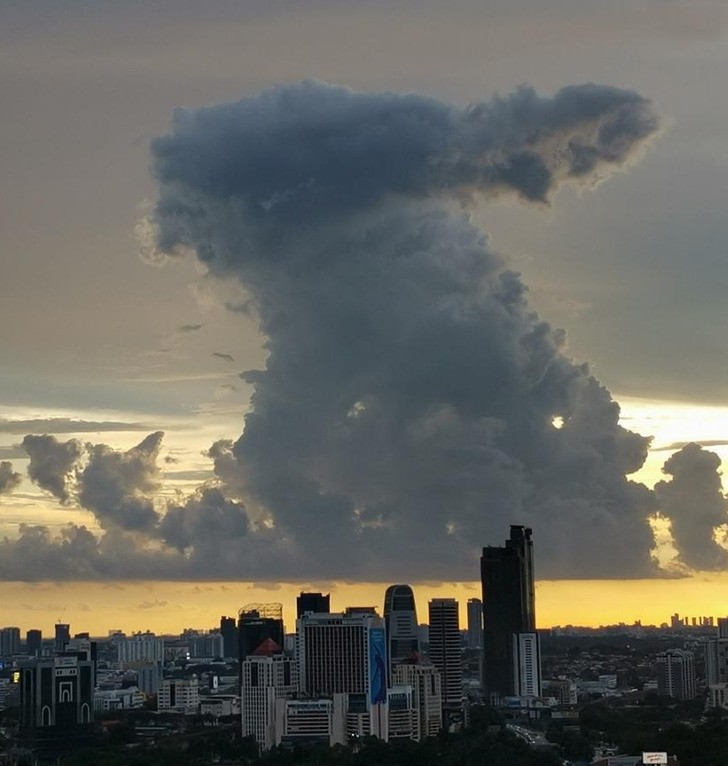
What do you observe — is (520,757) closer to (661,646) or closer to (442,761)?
(442,761)

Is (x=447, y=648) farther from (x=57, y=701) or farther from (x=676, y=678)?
(x=57, y=701)

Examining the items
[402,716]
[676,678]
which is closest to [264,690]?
[402,716]

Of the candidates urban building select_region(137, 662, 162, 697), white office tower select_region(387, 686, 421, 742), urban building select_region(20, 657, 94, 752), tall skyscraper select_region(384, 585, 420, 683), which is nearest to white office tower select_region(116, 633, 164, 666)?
urban building select_region(137, 662, 162, 697)

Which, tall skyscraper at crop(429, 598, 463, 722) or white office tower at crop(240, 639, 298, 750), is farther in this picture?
tall skyscraper at crop(429, 598, 463, 722)

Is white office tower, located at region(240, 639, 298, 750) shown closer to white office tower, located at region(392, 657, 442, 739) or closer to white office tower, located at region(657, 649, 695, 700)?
white office tower, located at region(392, 657, 442, 739)

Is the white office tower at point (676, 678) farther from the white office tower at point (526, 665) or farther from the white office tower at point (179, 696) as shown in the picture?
the white office tower at point (179, 696)

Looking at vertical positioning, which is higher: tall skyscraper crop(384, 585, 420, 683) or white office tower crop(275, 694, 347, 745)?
tall skyscraper crop(384, 585, 420, 683)

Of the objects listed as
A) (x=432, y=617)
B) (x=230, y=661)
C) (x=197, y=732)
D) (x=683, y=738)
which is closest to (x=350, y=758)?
(x=683, y=738)

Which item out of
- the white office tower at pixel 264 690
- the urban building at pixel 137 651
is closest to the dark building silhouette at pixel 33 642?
the urban building at pixel 137 651
